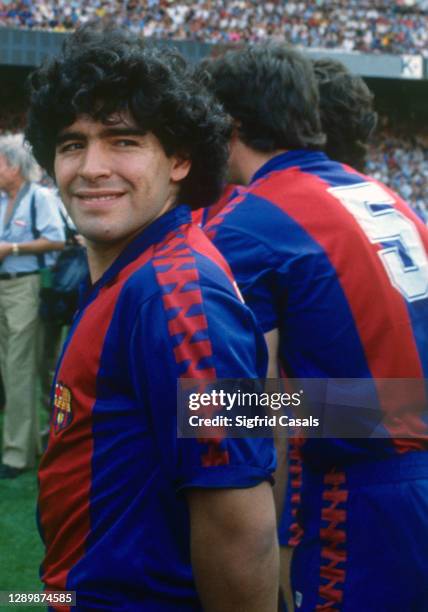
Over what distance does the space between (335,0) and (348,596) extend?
2585 cm

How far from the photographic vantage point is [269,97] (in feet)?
6.61

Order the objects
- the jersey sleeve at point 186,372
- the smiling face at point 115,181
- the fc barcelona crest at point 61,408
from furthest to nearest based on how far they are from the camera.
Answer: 1. the smiling face at point 115,181
2. the fc barcelona crest at point 61,408
3. the jersey sleeve at point 186,372

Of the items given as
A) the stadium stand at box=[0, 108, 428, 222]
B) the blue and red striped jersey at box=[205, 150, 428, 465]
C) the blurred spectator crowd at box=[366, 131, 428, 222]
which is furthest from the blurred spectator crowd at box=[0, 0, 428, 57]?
the blue and red striped jersey at box=[205, 150, 428, 465]

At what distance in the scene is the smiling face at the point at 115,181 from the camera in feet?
4.38

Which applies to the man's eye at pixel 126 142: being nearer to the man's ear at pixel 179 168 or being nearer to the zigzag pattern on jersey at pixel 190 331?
the man's ear at pixel 179 168

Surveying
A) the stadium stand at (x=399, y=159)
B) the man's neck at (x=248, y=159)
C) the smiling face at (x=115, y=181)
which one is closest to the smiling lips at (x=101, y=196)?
the smiling face at (x=115, y=181)

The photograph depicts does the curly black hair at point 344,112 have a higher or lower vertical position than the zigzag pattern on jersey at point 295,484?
higher

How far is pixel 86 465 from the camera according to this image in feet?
3.90

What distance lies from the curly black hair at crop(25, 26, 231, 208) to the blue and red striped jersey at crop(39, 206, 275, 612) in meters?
0.28

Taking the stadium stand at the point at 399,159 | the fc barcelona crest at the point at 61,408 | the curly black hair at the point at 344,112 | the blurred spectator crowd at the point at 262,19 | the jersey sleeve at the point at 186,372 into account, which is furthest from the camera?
the stadium stand at the point at 399,159

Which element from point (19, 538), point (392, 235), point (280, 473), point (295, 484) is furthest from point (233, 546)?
point (19, 538)

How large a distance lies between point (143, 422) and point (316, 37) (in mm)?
24709

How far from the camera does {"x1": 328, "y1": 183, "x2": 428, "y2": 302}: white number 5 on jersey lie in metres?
1.74

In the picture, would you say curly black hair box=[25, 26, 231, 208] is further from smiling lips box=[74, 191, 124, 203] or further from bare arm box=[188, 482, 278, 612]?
bare arm box=[188, 482, 278, 612]
